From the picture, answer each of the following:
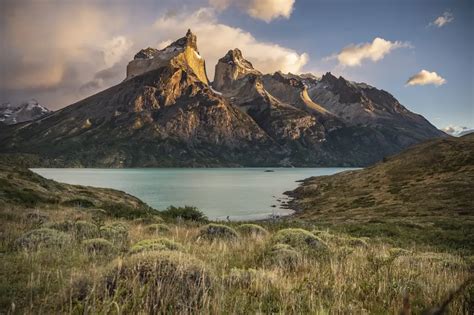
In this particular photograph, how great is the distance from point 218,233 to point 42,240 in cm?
779

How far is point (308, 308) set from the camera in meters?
5.71

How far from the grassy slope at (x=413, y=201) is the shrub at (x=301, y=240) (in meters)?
11.4

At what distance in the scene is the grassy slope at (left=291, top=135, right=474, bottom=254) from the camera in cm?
3020

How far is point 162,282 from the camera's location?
247 inches

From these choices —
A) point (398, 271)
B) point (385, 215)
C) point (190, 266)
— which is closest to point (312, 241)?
point (398, 271)

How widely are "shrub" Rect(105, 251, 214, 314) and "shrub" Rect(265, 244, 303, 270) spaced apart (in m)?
3.20

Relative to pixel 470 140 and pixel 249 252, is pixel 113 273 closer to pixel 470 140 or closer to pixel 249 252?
pixel 249 252

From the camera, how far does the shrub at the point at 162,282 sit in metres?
5.59

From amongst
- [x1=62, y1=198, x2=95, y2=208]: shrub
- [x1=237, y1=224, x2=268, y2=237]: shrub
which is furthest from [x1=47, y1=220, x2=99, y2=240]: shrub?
[x1=62, y1=198, x2=95, y2=208]: shrub

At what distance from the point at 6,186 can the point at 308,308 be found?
3796cm

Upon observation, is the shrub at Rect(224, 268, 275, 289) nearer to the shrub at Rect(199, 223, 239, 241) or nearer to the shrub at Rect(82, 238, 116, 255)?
the shrub at Rect(82, 238, 116, 255)

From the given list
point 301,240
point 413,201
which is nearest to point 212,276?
point 301,240

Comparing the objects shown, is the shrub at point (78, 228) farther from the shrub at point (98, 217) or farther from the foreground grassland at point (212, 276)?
the shrub at point (98, 217)

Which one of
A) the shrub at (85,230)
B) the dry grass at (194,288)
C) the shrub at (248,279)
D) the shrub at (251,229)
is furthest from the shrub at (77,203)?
the shrub at (248,279)
